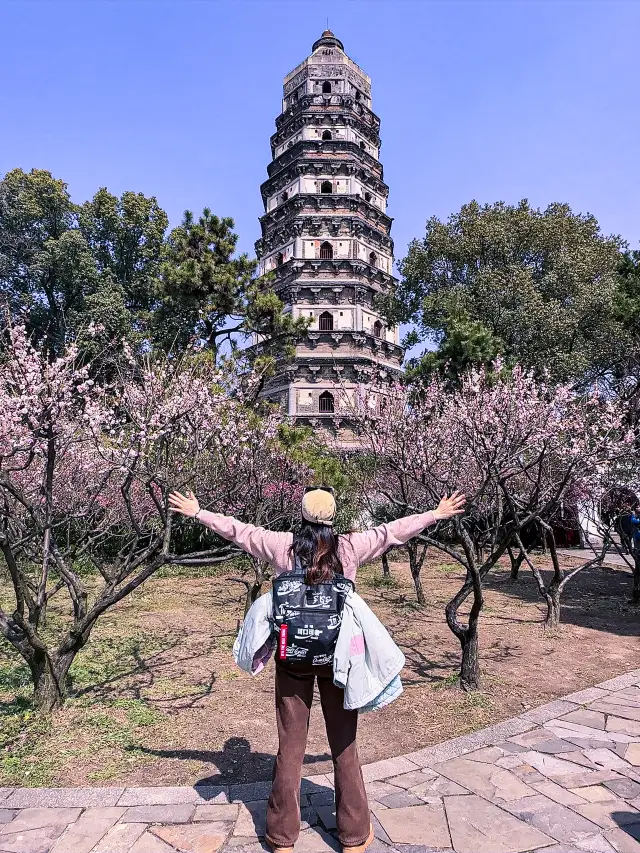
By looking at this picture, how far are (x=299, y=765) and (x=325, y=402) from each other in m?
25.9

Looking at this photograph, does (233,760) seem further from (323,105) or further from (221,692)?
(323,105)

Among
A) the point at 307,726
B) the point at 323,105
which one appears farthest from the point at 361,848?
the point at 323,105

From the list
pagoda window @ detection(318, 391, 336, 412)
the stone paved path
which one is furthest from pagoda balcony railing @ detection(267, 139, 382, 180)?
the stone paved path

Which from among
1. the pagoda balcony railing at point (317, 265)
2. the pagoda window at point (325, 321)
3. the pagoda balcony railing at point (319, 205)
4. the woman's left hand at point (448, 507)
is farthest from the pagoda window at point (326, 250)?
the woman's left hand at point (448, 507)

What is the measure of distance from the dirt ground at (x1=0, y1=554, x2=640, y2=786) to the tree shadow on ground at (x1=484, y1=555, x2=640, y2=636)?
0.26ft

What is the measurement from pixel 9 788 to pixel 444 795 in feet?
10.4

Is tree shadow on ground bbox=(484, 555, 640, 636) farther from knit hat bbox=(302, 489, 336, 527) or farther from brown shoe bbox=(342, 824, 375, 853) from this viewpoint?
knit hat bbox=(302, 489, 336, 527)

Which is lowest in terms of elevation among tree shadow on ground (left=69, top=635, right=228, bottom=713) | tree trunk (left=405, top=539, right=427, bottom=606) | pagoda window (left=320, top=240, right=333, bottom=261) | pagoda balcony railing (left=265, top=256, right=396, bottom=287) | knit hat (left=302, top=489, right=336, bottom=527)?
tree shadow on ground (left=69, top=635, right=228, bottom=713)

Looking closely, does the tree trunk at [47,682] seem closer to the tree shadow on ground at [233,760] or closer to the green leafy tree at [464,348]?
the tree shadow on ground at [233,760]

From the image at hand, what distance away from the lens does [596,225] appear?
27219 millimetres

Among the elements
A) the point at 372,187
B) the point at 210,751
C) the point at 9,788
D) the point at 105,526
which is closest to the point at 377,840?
the point at 210,751

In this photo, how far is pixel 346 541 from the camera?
3.71 metres

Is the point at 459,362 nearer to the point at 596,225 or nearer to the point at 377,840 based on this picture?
the point at 596,225

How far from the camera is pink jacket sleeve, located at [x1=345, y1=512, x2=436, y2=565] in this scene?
3686 mm
